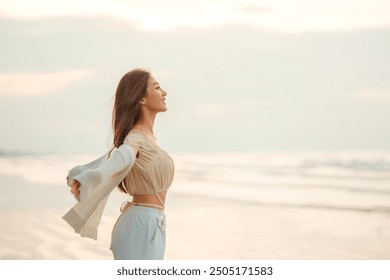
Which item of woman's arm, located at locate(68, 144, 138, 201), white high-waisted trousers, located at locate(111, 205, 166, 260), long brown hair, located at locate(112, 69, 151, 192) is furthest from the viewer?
long brown hair, located at locate(112, 69, 151, 192)

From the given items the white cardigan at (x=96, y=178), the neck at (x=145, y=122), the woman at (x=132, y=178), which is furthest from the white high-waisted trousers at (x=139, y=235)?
the neck at (x=145, y=122)

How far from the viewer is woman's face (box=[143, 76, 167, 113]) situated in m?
4.25

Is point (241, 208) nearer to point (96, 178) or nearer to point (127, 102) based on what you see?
point (127, 102)

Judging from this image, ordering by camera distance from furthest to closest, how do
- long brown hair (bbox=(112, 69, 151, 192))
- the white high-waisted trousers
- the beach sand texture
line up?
the beach sand texture → long brown hair (bbox=(112, 69, 151, 192)) → the white high-waisted trousers

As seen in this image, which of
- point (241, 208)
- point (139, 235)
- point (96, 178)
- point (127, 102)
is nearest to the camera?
point (96, 178)

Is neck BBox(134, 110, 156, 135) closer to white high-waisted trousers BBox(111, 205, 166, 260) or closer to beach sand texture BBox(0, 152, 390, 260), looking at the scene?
white high-waisted trousers BBox(111, 205, 166, 260)

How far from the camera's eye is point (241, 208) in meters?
10.1

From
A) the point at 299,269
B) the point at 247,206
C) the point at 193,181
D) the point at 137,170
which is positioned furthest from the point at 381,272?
the point at 193,181

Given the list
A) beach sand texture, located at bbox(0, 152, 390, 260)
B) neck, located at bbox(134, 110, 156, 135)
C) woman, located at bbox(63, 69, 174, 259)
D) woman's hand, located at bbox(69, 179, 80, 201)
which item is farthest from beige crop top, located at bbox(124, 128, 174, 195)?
beach sand texture, located at bbox(0, 152, 390, 260)

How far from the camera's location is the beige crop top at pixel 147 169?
408 centimetres

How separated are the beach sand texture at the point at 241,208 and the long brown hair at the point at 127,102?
294 centimetres

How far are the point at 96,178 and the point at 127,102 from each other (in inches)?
20.4

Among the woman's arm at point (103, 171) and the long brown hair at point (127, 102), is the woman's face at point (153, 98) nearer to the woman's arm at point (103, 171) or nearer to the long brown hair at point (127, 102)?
the long brown hair at point (127, 102)

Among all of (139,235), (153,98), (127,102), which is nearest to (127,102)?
(127,102)
